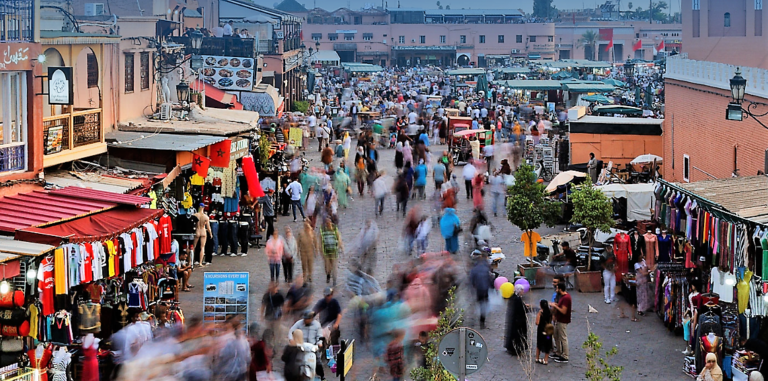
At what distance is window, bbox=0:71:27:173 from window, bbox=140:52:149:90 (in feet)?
25.3

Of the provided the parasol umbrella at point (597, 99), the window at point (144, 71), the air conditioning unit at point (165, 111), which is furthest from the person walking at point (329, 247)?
the parasol umbrella at point (597, 99)

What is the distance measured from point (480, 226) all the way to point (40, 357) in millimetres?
9062

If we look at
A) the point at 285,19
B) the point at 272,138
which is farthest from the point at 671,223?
the point at 285,19

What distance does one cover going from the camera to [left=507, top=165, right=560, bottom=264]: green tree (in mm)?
16859

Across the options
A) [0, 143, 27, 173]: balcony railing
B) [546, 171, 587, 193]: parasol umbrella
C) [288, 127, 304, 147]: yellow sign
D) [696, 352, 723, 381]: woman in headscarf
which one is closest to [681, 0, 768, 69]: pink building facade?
[546, 171, 587, 193]: parasol umbrella

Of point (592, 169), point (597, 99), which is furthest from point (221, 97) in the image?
point (597, 99)

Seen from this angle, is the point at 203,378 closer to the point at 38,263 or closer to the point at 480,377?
the point at 38,263

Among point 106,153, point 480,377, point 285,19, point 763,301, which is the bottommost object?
point 480,377

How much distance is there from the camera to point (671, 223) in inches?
559

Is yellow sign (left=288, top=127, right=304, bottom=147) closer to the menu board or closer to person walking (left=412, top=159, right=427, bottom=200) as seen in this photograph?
the menu board

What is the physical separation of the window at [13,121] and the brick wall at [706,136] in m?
12.9

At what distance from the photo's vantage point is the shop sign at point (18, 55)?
1300 centimetres

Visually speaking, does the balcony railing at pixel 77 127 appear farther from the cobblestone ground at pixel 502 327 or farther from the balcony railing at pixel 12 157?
the cobblestone ground at pixel 502 327

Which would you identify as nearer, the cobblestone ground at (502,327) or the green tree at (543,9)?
the cobblestone ground at (502,327)
